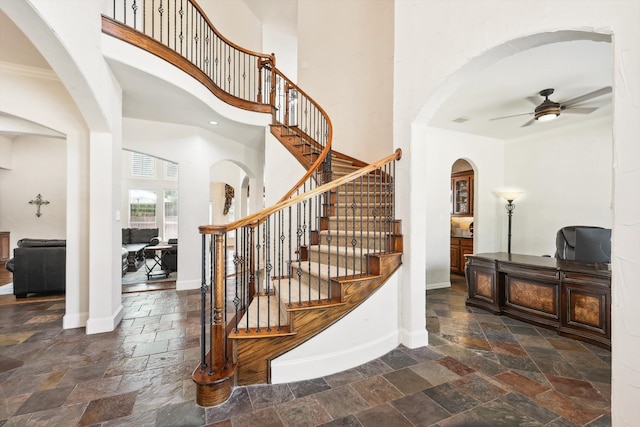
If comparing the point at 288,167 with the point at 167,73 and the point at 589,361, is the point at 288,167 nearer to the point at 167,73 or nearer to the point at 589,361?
the point at 167,73

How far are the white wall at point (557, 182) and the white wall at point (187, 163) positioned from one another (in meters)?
5.67

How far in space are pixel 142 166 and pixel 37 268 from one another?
21.0ft

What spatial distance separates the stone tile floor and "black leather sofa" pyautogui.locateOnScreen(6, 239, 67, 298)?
1.29 meters

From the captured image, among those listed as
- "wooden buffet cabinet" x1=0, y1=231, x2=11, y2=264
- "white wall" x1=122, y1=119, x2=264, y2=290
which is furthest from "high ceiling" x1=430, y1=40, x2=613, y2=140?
"wooden buffet cabinet" x1=0, y1=231, x2=11, y2=264

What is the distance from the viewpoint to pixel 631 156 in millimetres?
1345

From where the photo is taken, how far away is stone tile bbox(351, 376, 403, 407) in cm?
189

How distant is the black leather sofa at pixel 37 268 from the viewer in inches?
160

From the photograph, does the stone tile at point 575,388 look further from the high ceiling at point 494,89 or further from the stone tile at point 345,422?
the high ceiling at point 494,89

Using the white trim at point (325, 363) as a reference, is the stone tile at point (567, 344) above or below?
below

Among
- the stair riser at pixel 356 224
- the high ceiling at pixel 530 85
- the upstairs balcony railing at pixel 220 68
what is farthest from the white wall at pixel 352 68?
the stair riser at pixel 356 224

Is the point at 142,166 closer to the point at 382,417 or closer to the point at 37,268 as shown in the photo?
the point at 37,268

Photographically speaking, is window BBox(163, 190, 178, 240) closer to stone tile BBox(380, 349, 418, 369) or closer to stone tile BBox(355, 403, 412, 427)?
stone tile BBox(380, 349, 418, 369)

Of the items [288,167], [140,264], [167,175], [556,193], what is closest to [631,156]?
[288,167]

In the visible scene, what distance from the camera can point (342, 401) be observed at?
187 cm
